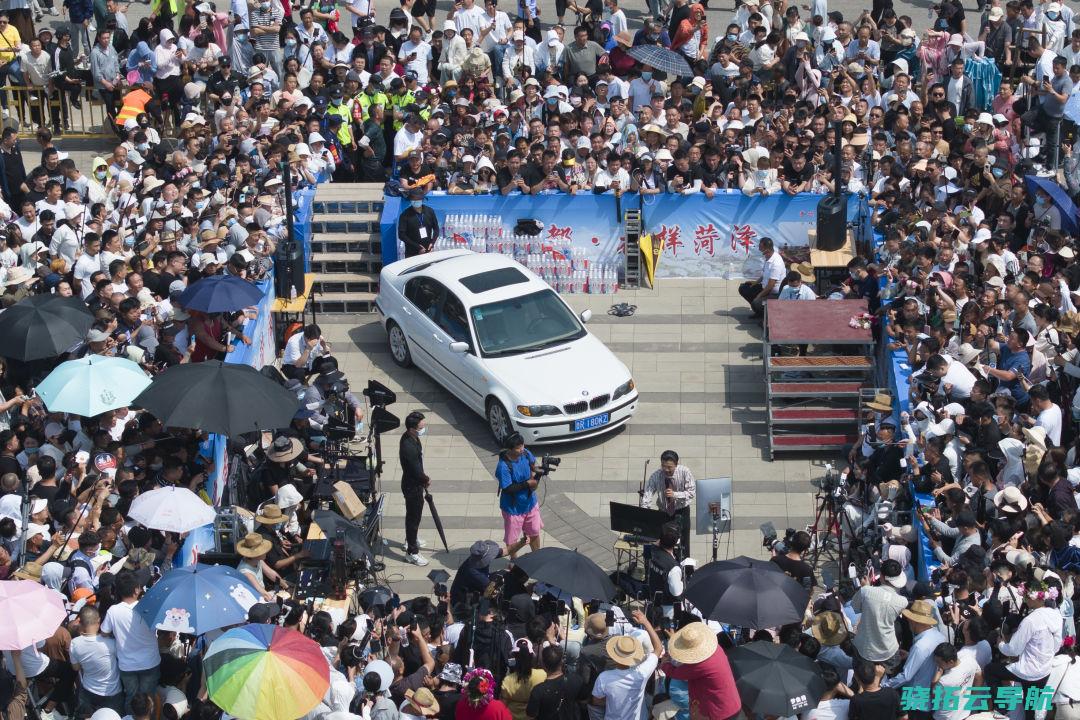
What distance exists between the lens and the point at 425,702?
1438cm

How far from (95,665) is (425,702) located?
2.87 metres

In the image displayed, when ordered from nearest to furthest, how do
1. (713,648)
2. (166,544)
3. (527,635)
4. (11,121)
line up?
(713,648)
(527,635)
(166,544)
(11,121)

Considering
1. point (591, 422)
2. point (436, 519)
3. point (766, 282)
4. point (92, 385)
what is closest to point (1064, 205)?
point (766, 282)

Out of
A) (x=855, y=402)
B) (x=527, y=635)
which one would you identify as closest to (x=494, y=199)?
(x=855, y=402)

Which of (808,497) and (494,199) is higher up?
(494,199)

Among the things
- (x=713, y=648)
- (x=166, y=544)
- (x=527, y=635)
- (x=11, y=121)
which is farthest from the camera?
(x=11, y=121)

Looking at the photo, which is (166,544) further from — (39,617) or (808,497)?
(808,497)

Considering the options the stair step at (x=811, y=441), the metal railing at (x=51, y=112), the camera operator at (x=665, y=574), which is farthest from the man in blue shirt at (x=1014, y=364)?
the metal railing at (x=51, y=112)

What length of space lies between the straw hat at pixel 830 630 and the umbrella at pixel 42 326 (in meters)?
8.52

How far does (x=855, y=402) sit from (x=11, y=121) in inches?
592

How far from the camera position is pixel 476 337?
2217 centimetres

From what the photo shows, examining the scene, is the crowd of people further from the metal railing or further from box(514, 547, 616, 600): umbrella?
box(514, 547, 616, 600): umbrella

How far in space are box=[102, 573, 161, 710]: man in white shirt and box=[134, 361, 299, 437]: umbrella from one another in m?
2.75

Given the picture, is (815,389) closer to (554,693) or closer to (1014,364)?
(1014,364)
